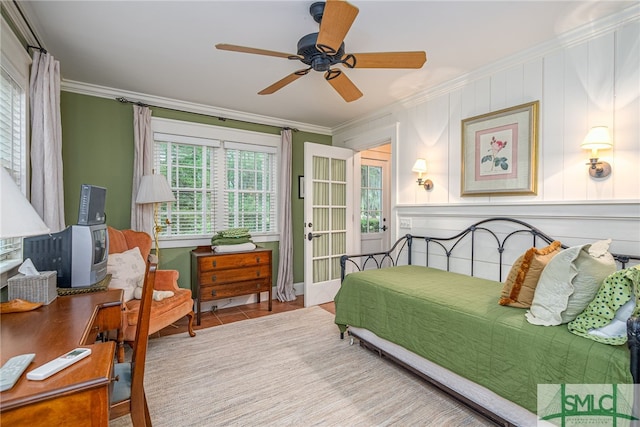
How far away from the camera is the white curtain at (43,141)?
2.18m

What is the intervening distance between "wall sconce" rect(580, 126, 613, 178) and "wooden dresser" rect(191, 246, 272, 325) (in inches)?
125

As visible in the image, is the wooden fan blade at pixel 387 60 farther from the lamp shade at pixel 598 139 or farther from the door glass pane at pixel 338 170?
the door glass pane at pixel 338 170

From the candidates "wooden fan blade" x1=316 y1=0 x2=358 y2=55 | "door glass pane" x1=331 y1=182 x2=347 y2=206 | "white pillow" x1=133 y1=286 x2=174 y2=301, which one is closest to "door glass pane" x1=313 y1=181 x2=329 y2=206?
"door glass pane" x1=331 y1=182 x2=347 y2=206

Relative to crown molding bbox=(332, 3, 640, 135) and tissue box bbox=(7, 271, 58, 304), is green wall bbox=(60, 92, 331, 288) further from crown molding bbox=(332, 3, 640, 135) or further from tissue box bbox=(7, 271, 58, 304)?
crown molding bbox=(332, 3, 640, 135)

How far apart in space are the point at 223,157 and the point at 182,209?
2.76ft

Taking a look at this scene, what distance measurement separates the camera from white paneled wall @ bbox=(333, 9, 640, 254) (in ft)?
6.50

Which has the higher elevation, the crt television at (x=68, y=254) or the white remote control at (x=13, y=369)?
the crt television at (x=68, y=254)

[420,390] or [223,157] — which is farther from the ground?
[223,157]

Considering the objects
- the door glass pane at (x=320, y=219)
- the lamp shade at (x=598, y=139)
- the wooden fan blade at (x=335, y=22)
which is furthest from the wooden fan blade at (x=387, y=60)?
the door glass pane at (x=320, y=219)

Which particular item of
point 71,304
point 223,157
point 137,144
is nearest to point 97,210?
point 71,304

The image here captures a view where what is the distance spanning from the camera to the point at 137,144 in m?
3.34

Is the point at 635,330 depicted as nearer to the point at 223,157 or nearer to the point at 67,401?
the point at 67,401

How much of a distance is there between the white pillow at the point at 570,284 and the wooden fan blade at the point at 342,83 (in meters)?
1.74

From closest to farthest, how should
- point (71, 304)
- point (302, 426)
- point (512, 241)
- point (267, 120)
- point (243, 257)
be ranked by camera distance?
point (71, 304) < point (302, 426) < point (512, 241) < point (243, 257) < point (267, 120)
